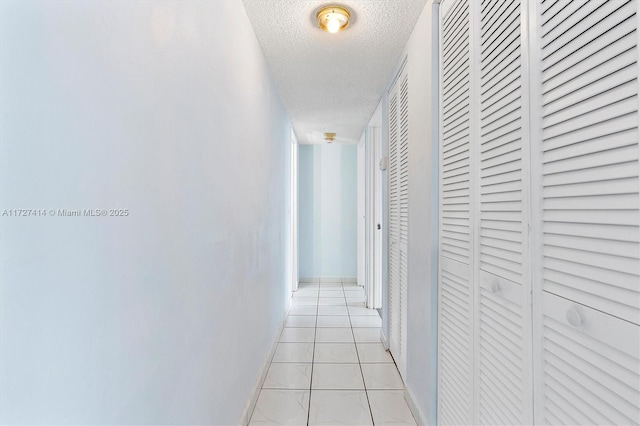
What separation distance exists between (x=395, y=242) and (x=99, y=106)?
2.29 m

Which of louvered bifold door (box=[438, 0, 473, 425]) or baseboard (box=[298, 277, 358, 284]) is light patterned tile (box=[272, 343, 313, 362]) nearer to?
louvered bifold door (box=[438, 0, 473, 425])

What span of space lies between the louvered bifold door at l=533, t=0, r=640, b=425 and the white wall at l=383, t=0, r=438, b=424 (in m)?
0.80

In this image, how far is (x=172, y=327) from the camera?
0.99 m

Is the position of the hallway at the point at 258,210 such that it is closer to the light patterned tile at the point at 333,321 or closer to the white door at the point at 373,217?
the light patterned tile at the point at 333,321

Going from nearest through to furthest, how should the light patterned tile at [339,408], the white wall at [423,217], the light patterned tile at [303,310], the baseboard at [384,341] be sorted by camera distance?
1. the white wall at [423,217]
2. the light patterned tile at [339,408]
3. the baseboard at [384,341]
4. the light patterned tile at [303,310]

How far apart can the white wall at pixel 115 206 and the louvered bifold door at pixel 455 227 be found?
1.00m

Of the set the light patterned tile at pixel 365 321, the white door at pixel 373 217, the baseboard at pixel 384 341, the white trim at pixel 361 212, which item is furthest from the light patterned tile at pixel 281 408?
the white trim at pixel 361 212

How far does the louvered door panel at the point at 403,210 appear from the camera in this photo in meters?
2.24

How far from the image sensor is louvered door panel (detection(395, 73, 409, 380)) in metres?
2.24

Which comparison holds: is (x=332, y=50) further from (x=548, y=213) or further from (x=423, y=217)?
(x=548, y=213)

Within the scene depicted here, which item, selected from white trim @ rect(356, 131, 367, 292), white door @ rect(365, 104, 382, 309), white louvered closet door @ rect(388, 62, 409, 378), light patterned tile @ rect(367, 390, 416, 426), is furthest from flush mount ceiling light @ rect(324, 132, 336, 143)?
light patterned tile @ rect(367, 390, 416, 426)

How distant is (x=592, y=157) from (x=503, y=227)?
38 centimetres

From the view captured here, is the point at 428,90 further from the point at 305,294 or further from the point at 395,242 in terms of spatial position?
the point at 305,294

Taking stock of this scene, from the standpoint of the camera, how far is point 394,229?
8.78ft
